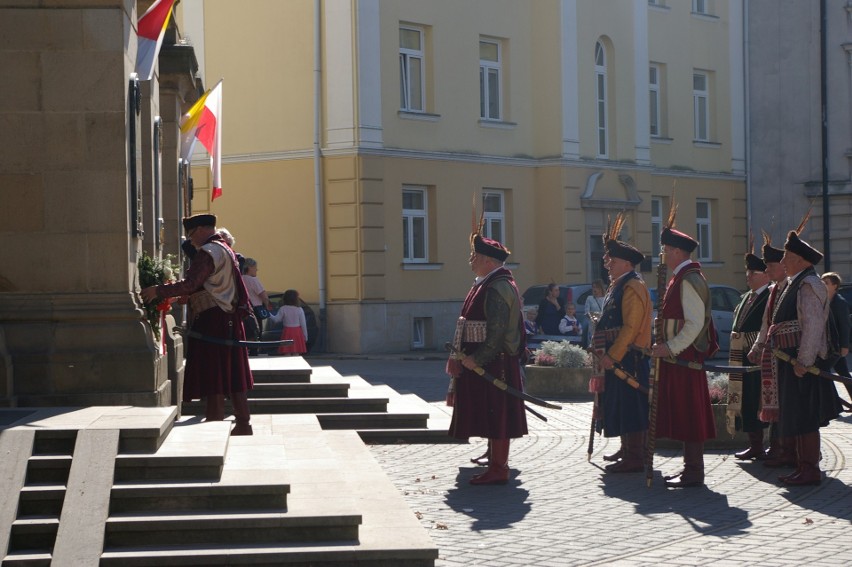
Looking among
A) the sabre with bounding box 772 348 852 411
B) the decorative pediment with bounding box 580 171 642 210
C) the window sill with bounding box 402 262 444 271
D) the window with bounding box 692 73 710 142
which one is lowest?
the sabre with bounding box 772 348 852 411

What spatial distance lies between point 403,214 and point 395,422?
16.8 metres

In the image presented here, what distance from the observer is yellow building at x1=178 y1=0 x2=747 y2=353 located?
2938 cm

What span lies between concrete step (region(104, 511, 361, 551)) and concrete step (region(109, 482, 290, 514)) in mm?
244

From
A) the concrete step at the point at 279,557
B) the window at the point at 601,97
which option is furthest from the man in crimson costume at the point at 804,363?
the window at the point at 601,97

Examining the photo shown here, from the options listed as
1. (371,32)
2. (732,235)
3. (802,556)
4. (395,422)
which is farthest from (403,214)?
(802,556)

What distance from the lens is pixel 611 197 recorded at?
34.2 metres

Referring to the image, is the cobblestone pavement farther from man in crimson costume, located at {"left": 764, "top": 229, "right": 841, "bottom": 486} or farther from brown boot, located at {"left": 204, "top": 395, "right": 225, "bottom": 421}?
brown boot, located at {"left": 204, "top": 395, "right": 225, "bottom": 421}

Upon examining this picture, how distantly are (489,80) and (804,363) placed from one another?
22.1m

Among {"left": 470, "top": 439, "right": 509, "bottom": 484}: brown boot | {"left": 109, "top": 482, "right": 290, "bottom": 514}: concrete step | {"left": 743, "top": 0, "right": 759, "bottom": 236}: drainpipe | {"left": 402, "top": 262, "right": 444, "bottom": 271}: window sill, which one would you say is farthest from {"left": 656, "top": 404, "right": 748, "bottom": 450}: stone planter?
{"left": 743, "top": 0, "right": 759, "bottom": 236}: drainpipe

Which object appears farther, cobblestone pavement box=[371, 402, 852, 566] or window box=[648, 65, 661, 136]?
window box=[648, 65, 661, 136]

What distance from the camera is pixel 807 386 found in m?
10.8

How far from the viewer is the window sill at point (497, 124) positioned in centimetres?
3181

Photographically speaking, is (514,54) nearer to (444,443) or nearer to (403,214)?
(403,214)

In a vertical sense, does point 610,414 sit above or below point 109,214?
below
